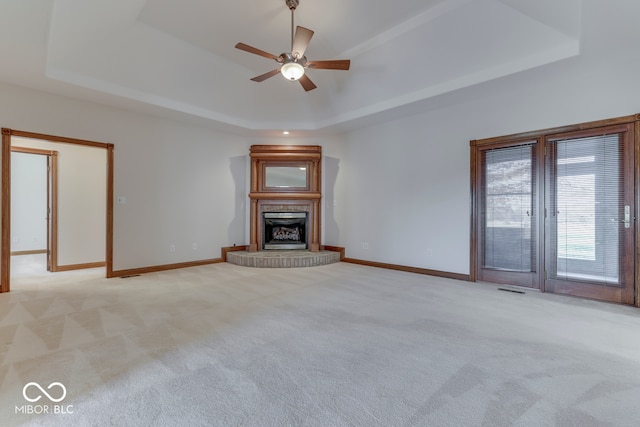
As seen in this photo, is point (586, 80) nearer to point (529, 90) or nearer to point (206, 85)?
point (529, 90)

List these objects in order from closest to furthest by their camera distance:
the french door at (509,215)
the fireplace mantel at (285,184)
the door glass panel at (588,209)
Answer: the door glass panel at (588,209)
the french door at (509,215)
the fireplace mantel at (285,184)

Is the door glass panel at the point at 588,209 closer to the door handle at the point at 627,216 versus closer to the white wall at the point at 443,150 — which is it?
the door handle at the point at 627,216

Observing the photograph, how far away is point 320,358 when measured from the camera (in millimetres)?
2127

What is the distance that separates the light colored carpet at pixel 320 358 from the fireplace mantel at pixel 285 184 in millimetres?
2776

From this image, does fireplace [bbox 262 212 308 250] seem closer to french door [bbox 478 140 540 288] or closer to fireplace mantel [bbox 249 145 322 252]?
fireplace mantel [bbox 249 145 322 252]

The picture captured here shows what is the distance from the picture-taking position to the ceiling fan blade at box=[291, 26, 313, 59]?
2.93 m

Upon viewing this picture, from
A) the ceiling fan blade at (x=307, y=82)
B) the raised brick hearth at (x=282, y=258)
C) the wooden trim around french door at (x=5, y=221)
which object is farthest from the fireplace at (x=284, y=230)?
the wooden trim around french door at (x=5, y=221)

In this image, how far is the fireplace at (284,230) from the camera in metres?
6.56

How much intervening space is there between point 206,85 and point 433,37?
11.9 ft

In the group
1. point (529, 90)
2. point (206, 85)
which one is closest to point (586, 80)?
point (529, 90)

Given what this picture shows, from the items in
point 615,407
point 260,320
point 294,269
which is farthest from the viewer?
point 294,269

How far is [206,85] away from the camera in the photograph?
196 inches

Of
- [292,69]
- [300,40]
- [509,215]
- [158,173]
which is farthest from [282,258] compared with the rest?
[509,215]

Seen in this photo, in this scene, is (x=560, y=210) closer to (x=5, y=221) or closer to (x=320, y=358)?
(x=320, y=358)
